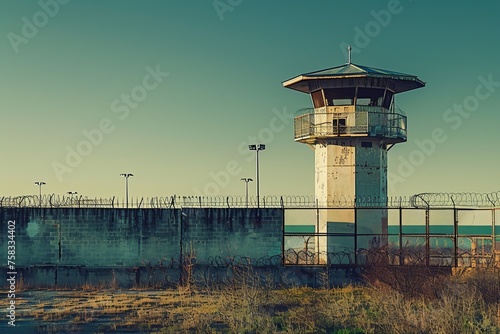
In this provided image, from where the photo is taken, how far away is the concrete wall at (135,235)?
24.4m

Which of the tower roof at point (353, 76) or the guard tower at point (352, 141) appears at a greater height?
the tower roof at point (353, 76)

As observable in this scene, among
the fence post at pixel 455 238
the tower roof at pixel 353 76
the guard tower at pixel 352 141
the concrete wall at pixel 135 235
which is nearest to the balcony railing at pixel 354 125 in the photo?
the guard tower at pixel 352 141

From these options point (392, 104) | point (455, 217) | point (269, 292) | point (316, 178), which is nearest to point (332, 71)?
point (392, 104)

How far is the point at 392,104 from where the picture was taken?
28625mm

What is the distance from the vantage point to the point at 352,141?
1085 inches

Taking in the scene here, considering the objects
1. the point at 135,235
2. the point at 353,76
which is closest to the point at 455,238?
the point at 353,76

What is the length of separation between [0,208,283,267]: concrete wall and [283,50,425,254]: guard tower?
414 cm

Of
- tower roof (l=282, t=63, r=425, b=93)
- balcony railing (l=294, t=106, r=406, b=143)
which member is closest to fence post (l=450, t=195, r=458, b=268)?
balcony railing (l=294, t=106, r=406, b=143)

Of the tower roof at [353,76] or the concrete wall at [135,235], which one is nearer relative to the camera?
the concrete wall at [135,235]

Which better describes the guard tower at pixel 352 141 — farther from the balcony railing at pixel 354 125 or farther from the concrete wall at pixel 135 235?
the concrete wall at pixel 135 235

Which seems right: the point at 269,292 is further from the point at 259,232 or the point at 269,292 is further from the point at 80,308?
the point at 80,308

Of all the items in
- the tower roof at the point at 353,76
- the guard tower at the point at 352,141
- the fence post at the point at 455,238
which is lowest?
the fence post at the point at 455,238

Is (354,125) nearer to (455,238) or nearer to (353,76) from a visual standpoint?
(353,76)

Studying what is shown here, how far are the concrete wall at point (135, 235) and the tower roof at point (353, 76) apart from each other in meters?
6.79
